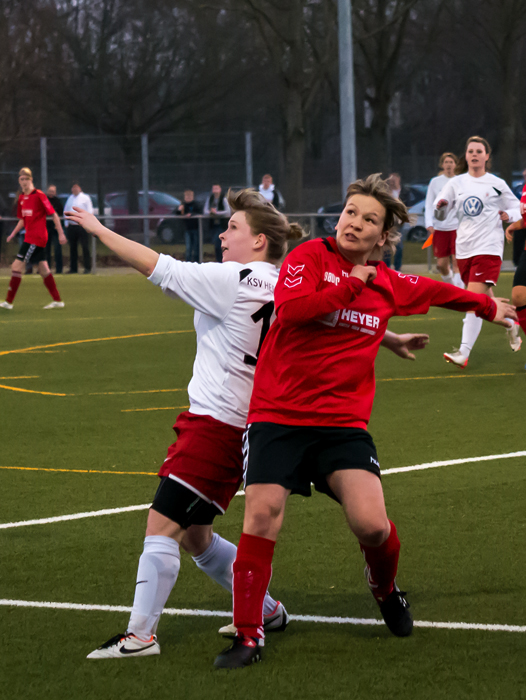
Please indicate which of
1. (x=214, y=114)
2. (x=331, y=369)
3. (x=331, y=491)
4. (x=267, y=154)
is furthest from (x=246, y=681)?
(x=214, y=114)

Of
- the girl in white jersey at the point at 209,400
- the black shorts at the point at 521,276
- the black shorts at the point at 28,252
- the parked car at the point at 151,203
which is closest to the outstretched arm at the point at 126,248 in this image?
the girl in white jersey at the point at 209,400

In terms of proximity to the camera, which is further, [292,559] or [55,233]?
[55,233]

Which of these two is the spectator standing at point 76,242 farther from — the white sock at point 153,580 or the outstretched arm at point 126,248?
the white sock at point 153,580

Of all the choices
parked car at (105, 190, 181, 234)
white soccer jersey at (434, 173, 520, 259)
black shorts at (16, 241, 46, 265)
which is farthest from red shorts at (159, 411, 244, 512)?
parked car at (105, 190, 181, 234)

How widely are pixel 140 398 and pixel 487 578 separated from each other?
5.39 metres

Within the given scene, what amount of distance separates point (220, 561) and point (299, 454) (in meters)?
0.64

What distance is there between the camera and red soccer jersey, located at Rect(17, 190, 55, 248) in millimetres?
18250

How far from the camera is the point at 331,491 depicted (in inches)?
A: 162

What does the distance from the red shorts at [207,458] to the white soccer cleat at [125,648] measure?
1.88ft

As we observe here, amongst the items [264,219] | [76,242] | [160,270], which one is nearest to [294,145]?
[76,242]

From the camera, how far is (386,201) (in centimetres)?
425

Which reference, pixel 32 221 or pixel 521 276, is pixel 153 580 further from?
pixel 32 221

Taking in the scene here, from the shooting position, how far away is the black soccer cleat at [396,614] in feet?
14.0

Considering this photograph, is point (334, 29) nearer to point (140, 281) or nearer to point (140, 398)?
point (140, 281)
